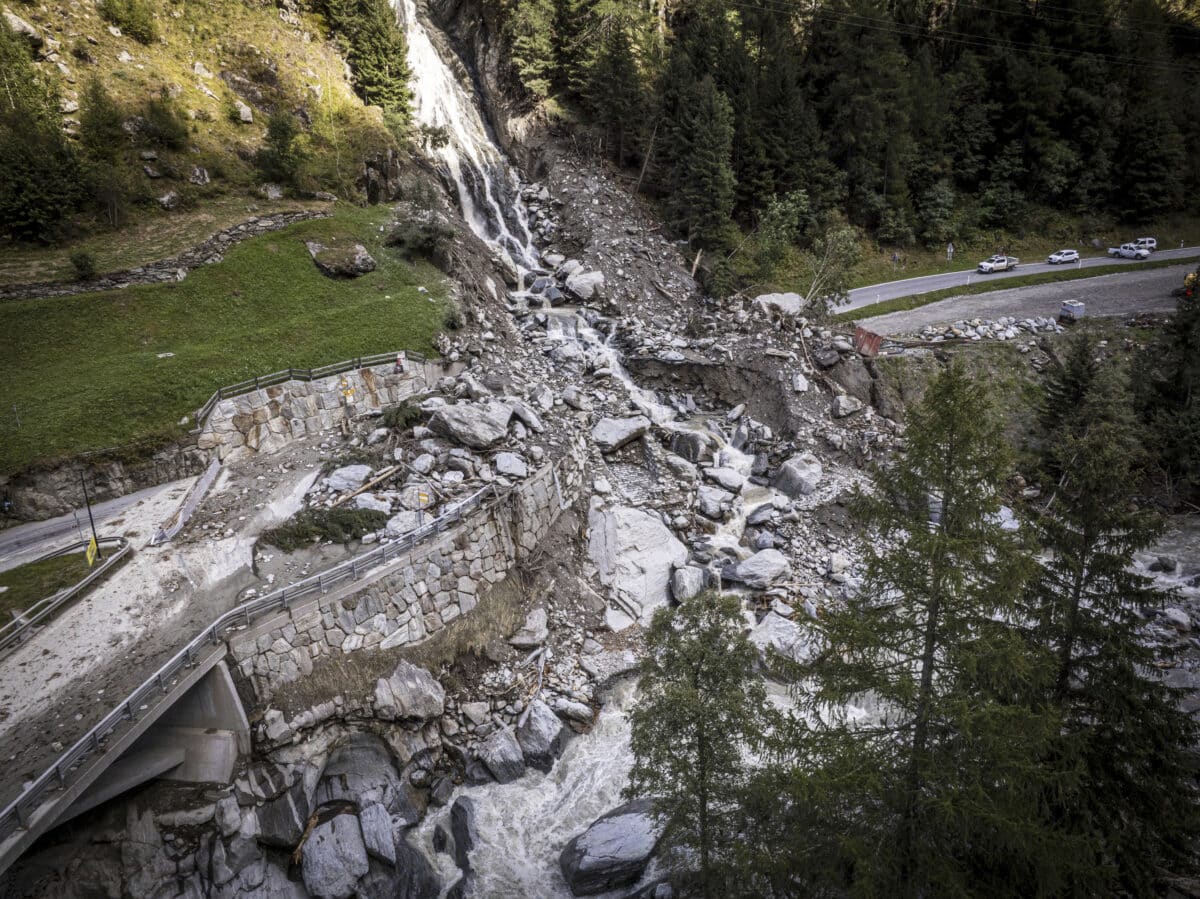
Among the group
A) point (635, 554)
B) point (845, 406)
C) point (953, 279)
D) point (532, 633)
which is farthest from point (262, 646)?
point (953, 279)

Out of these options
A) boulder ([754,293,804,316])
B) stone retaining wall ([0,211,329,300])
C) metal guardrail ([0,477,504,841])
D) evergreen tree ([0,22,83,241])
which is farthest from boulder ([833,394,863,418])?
evergreen tree ([0,22,83,241])

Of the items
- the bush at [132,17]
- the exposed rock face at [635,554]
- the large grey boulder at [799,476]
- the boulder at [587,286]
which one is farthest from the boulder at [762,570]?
the bush at [132,17]

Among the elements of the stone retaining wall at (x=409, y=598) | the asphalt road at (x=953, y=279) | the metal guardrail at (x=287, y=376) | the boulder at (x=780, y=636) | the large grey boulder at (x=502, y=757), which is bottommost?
the large grey boulder at (x=502, y=757)

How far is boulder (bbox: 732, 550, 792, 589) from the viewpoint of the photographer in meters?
23.0

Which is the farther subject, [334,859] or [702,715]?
[334,859]

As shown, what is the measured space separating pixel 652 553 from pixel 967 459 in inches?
652

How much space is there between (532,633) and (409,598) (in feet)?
14.3

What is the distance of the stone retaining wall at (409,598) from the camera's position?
16.5 metres

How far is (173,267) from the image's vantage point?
29.3 meters

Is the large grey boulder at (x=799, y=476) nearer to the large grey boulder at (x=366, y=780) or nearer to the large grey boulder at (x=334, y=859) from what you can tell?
the large grey boulder at (x=366, y=780)

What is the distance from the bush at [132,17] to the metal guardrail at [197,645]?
1517 inches

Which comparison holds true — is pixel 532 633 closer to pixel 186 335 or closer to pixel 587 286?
pixel 186 335

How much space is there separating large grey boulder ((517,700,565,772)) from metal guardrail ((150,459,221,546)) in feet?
40.9

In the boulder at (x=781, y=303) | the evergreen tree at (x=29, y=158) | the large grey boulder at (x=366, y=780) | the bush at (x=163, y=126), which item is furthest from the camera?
the boulder at (x=781, y=303)
